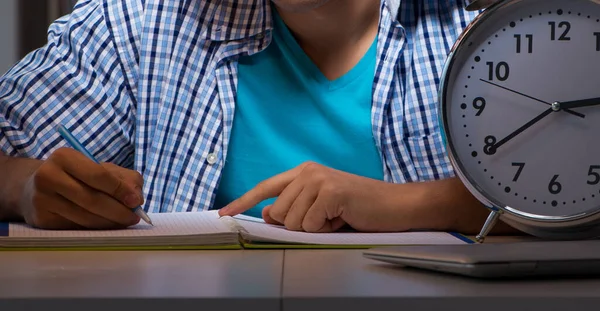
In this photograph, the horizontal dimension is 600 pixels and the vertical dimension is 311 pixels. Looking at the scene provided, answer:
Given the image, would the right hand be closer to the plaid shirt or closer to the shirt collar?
the plaid shirt

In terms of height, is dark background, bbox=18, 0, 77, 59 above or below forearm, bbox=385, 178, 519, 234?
above

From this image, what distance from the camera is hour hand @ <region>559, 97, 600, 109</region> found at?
3.60 ft

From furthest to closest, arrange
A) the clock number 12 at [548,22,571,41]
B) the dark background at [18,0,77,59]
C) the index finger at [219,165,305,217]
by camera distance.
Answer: the dark background at [18,0,77,59], the index finger at [219,165,305,217], the clock number 12 at [548,22,571,41]

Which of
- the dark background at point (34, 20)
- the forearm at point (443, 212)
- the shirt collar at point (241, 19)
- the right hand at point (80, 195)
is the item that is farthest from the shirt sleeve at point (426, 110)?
the dark background at point (34, 20)

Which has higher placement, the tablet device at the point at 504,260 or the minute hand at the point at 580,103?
the minute hand at the point at 580,103

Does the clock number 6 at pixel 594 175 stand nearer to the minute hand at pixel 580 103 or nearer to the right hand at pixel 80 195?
the minute hand at pixel 580 103

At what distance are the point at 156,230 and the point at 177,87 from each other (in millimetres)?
627

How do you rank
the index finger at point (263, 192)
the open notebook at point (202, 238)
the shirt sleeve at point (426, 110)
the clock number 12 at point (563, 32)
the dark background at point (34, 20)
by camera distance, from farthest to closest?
the dark background at point (34, 20), the shirt sleeve at point (426, 110), the index finger at point (263, 192), the clock number 12 at point (563, 32), the open notebook at point (202, 238)

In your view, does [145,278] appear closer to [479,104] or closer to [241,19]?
[479,104]

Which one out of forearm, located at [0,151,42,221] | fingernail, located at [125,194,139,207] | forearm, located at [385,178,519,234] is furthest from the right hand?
forearm, located at [385,178,519,234]

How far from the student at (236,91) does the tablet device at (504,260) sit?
0.70 meters

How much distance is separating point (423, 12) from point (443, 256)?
94cm

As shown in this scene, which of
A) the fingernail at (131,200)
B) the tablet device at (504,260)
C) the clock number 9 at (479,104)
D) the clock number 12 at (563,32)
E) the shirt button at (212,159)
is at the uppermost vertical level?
the clock number 12 at (563,32)

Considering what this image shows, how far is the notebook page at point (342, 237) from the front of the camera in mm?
1034
